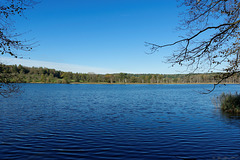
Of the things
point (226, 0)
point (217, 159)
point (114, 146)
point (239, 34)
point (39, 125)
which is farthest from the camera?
point (39, 125)

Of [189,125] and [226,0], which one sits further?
[189,125]

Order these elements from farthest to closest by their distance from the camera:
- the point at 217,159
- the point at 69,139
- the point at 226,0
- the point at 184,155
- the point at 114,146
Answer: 1. the point at 69,139
2. the point at 114,146
3. the point at 184,155
4. the point at 217,159
5. the point at 226,0

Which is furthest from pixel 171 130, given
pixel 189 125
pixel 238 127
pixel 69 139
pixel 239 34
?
pixel 239 34

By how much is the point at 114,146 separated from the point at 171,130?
4.76 m

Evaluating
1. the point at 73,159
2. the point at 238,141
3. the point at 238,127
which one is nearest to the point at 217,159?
the point at 238,141

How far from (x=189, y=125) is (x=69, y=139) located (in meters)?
8.56

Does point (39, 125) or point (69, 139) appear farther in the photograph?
point (39, 125)

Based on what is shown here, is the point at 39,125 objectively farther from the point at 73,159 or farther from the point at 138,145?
the point at 138,145

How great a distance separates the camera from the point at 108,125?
45.6 feet

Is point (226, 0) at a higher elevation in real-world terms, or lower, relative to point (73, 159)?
higher

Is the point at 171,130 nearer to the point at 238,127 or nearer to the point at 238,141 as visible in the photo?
the point at 238,141

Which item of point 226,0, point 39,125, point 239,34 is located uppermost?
point 226,0

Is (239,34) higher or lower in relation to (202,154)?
higher

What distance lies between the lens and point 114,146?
9320 millimetres
